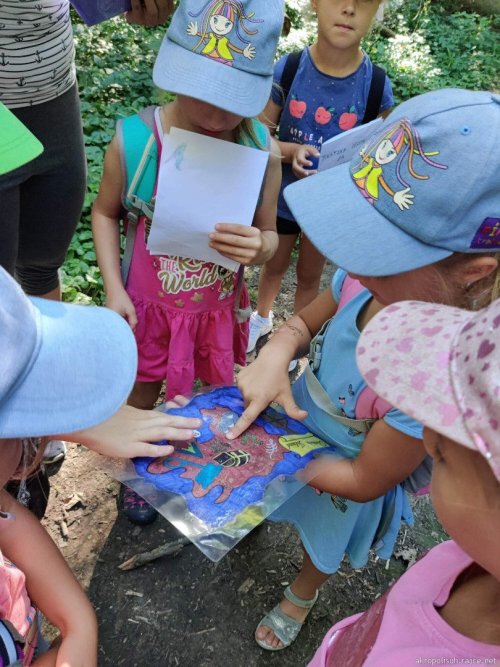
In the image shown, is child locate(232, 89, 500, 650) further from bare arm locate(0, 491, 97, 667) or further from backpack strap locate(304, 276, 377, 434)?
bare arm locate(0, 491, 97, 667)

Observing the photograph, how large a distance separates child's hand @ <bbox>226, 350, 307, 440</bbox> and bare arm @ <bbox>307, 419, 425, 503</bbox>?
14 cm

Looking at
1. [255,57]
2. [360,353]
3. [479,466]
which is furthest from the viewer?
[255,57]

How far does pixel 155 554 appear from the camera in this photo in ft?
6.19

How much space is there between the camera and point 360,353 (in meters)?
0.73

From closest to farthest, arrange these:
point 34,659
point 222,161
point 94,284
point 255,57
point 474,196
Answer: point 474,196 → point 34,659 → point 255,57 → point 222,161 → point 94,284

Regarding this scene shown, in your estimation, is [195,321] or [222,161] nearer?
[222,161]

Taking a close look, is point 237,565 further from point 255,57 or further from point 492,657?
point 255,57

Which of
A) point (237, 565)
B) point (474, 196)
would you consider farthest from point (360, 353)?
point (237, 565)

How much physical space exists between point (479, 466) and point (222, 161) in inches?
45.7

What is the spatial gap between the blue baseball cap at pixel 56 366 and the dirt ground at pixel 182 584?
121 cm

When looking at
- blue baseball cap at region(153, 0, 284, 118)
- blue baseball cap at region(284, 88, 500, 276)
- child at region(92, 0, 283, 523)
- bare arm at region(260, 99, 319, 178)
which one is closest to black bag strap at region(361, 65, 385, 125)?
bare arm at region(260, 99, 319, 178)

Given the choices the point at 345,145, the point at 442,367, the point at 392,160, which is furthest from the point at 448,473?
the point at 345,145

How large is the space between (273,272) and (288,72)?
3.05 feet

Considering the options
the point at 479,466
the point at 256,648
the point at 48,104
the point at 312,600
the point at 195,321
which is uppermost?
the point at 479,466
